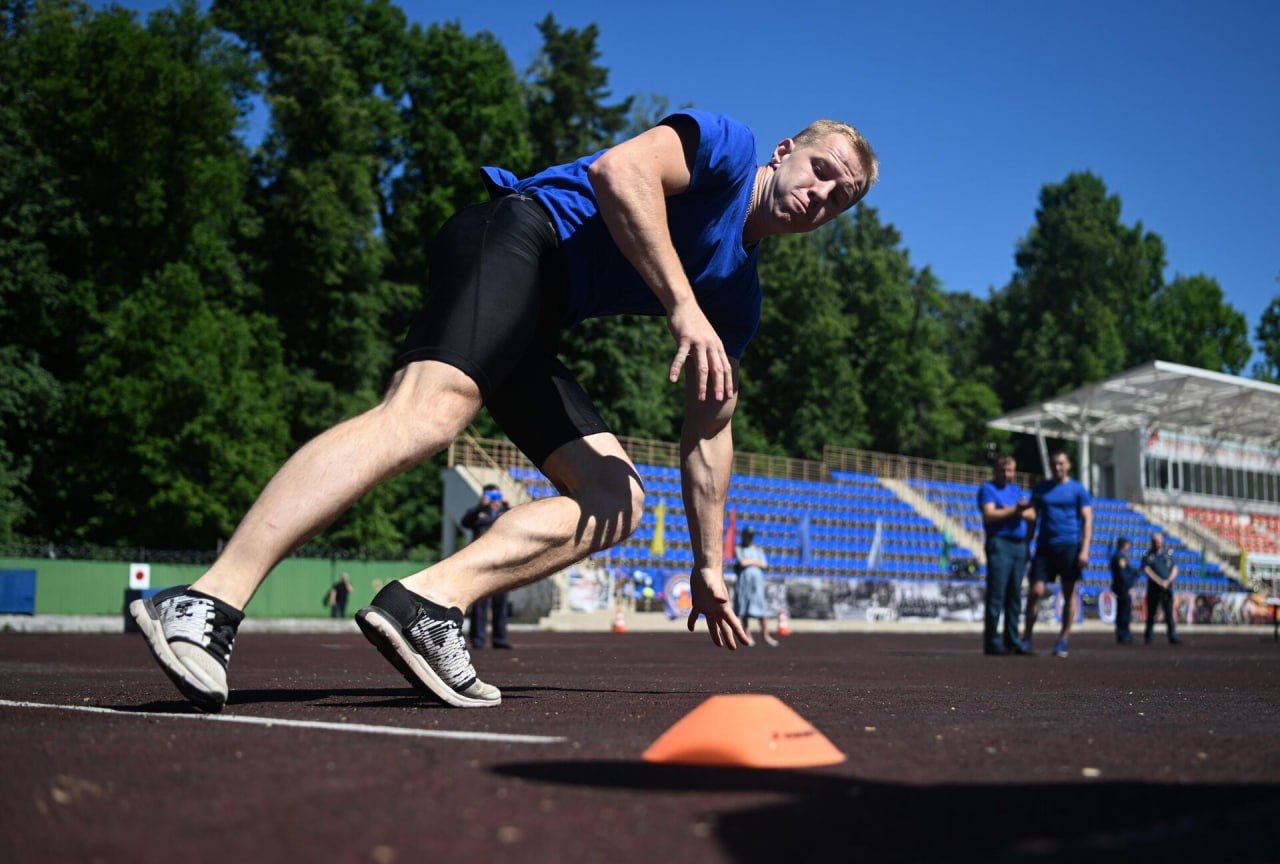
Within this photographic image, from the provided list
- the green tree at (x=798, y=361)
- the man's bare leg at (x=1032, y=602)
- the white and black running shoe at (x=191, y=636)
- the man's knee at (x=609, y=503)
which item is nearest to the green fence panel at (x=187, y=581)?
the man's bare leg at (x=1032, y=602)

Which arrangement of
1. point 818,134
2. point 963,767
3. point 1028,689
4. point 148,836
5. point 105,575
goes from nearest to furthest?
1. point 148,836
2. point 963,767
3. point 818,134
4. point 1028,689
5. point 105,575

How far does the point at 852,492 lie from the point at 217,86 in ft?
74.9

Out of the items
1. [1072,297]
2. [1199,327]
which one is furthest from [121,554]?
[1199,327]

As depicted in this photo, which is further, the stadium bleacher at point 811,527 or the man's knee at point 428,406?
the stadium bleacher at point 811,527

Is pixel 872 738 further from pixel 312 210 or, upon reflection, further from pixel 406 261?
pixel 406 261

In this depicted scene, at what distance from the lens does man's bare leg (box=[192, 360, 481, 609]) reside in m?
3.71

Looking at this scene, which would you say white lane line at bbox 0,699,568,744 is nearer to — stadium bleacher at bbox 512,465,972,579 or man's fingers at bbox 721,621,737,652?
man's fingers at bbox 721,621,737,652

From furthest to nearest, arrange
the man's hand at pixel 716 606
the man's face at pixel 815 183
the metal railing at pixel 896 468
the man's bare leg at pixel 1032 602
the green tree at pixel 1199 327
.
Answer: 1. the green tree at pixel 1199 327
2. the metal railing at pixel 896 468
3. the man's bare leg at pixel 1032 602
4. the man's hand at pixel 716 606
5. the man's face at pixel 815 183

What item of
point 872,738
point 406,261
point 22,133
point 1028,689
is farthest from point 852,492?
point 872,738

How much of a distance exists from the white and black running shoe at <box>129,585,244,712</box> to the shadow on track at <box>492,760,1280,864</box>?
130 cm

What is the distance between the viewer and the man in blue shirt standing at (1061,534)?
47.2ft

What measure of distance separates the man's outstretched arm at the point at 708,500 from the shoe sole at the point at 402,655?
115 centimetres

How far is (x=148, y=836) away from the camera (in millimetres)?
1827

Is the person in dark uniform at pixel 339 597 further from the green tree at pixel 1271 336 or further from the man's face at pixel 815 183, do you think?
the green tree at pixel 1271 336
